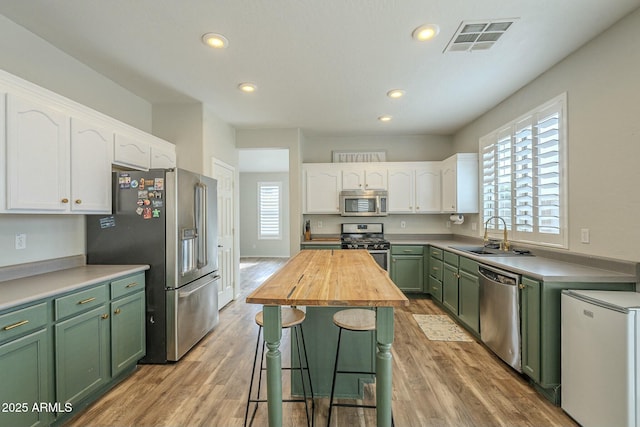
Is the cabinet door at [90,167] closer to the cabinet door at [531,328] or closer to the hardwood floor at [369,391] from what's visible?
the hardwood floor at [369,391]

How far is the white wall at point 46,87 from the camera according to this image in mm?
1999

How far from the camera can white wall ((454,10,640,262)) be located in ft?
6.36

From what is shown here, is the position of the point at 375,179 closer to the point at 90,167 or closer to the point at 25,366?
the point at 90,167

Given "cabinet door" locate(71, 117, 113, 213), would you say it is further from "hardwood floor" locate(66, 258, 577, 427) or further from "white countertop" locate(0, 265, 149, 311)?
"hardwood floor" locate(66, 258, 577, 427)

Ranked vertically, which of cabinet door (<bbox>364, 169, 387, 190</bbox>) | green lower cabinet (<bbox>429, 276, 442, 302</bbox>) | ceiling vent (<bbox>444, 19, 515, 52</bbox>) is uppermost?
ceiling vent (<bbox>444, 19, 515, 52</bbox>)

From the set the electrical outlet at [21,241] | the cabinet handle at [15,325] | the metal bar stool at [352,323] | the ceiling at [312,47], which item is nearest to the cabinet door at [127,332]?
the cabinet handle at [15,325]

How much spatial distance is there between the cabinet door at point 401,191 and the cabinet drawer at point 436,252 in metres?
0.75

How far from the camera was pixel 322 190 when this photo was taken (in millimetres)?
4762

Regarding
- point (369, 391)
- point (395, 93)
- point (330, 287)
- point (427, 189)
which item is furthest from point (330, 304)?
point (427, 189)

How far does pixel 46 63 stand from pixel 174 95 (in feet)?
3.63

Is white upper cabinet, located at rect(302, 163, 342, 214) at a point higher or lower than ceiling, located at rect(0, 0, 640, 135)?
lower

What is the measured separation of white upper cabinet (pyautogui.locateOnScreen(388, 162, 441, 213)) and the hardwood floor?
2.28 meters

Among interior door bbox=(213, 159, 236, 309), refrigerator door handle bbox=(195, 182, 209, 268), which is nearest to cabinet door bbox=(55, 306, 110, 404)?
refrigerator door handle bbox=(195, 182, 209, 268)

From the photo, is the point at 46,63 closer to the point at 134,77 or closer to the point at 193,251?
the point at 134,77
